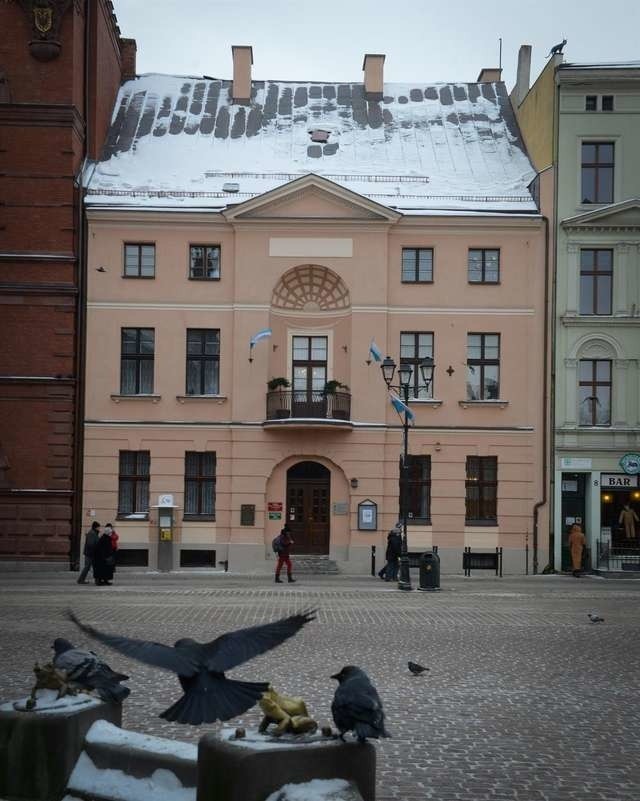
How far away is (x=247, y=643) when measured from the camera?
755 centimetres

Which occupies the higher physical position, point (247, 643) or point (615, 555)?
point (247, 643)

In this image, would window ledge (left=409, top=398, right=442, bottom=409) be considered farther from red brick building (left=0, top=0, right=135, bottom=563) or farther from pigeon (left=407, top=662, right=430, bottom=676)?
pigeon (left=407, top=662, right=430, bottom=676)

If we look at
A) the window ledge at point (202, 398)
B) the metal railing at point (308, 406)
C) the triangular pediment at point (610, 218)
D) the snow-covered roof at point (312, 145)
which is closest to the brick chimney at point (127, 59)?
the snow-covered roof at point (312, 145)

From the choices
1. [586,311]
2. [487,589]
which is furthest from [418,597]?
[586,311]

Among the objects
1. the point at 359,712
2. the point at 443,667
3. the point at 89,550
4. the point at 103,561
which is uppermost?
the point at 359,712

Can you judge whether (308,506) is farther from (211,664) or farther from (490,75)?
(211,664)

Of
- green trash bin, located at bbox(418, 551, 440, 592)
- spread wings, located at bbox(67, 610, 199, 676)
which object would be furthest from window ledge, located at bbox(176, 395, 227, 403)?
spread wings, located at bbox(67, 610, 199, 676)

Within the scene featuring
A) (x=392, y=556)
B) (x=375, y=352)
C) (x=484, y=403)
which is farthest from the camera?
(x=484, y=403)

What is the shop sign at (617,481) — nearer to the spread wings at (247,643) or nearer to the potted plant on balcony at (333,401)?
the potted plant on balcony at (333,401)

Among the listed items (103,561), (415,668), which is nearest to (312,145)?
(103,561)

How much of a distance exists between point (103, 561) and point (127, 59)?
23.2 m

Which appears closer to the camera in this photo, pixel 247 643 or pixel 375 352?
pixel 247 643

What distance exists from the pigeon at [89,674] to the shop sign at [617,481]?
33400 millimetres

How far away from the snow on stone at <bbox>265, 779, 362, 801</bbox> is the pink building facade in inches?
1299
